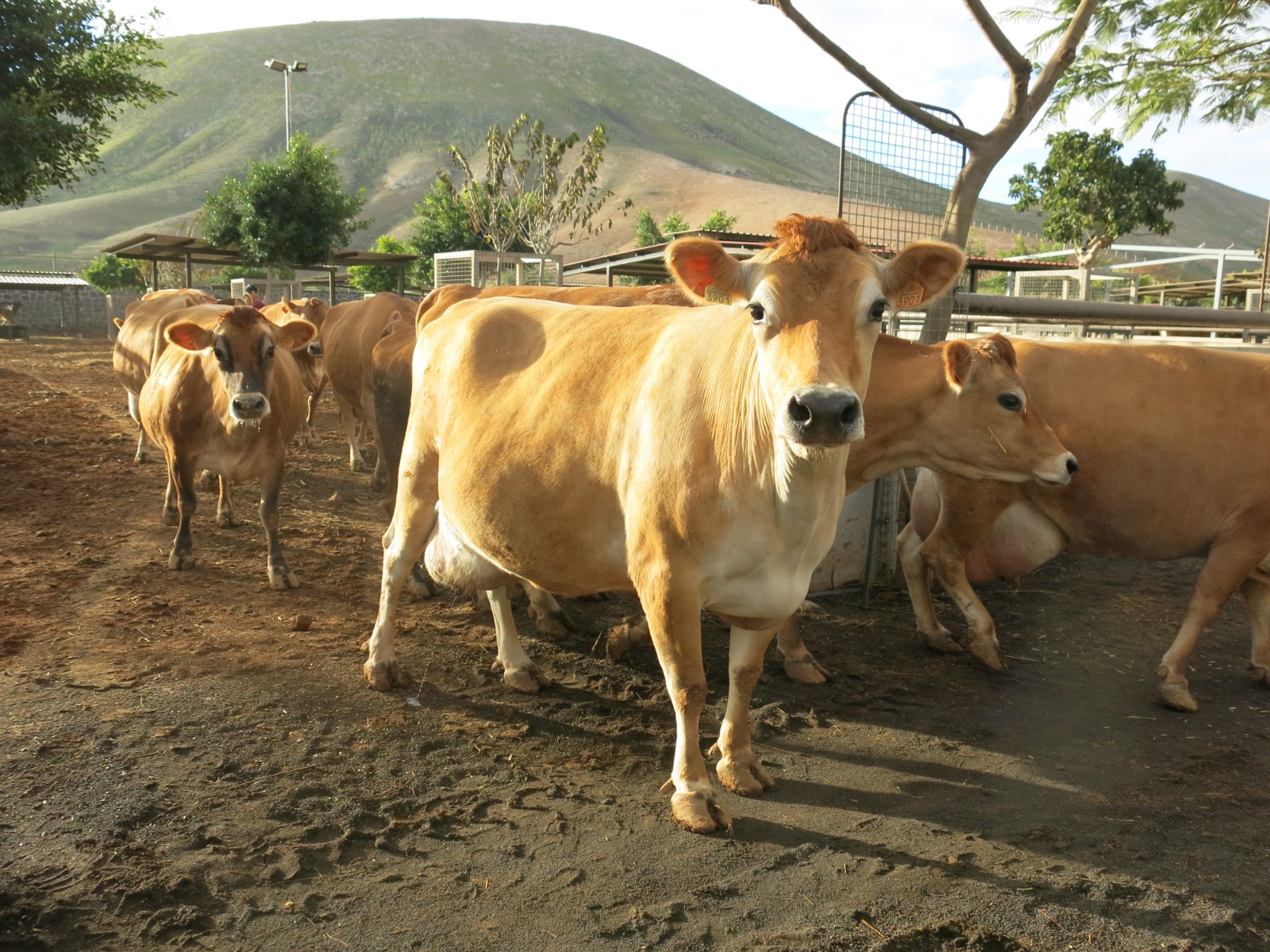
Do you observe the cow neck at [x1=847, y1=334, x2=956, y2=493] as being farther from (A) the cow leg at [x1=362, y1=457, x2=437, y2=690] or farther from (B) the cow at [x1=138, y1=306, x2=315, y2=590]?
(B) the cow at [x1=138, y1=306, x2=315, y2=590]

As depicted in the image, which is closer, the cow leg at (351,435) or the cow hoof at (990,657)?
the cow hoof at (990,657)

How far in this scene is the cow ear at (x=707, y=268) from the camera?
3453mm

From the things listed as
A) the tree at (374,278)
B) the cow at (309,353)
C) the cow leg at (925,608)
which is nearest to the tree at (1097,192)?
the cow at (309,353)

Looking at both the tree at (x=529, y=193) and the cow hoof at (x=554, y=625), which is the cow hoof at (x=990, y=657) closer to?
the cow hoof at (x=554, y=625)

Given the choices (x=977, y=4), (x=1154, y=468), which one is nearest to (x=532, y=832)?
(x=1154, y=468)

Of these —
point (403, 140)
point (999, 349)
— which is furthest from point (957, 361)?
point (403, 140)

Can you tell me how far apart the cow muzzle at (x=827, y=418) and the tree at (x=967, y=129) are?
4.05 metres

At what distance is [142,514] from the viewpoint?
839 centimetres

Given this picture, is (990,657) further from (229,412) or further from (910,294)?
(229,412)

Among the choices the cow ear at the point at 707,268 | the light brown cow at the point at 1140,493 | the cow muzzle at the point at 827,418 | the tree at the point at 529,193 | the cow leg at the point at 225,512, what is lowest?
the cow leg at the point at 225,512

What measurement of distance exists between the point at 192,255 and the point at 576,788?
2870 cm

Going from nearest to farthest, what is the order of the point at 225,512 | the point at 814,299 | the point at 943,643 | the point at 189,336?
the point at 814,299 → the point at 943,643 → the point at 189,336 → the point at 225,512

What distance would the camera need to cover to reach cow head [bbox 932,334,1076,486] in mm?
5066

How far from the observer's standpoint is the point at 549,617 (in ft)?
19.5
